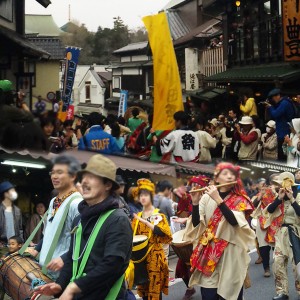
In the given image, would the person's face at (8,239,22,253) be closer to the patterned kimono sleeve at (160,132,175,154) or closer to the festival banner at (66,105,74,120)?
the patterned kimono sleeve at (160,132,175,154)

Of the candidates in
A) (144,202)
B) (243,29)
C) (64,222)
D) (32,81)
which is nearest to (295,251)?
(144,202)

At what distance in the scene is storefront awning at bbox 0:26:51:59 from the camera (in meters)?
2.09

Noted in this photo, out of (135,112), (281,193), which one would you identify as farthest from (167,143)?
(281,193)

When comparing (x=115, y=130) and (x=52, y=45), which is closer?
(x=52, y=45)

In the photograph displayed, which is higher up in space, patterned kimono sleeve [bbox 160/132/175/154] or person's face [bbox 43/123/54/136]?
person's face [bbox 43/123/54/136]

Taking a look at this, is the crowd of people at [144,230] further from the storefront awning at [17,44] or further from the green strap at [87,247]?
the storefront awning at [17,44]

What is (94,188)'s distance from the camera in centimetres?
268

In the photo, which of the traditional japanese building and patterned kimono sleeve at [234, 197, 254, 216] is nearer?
the traditional japanese building

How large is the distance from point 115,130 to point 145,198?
308 centimetres

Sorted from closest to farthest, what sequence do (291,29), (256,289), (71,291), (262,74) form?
(71,291) → (262,74) → (291,29) → (256,289)

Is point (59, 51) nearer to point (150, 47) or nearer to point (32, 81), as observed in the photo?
point (32, 81)

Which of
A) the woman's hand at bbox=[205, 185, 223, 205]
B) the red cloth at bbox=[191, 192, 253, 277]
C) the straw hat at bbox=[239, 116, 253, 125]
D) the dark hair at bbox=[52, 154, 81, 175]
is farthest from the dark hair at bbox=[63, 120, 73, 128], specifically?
the red cloth at bbox=[191, 192, 253, 277]

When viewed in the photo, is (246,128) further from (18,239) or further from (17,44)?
(17,44)

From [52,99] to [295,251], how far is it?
4.87m
